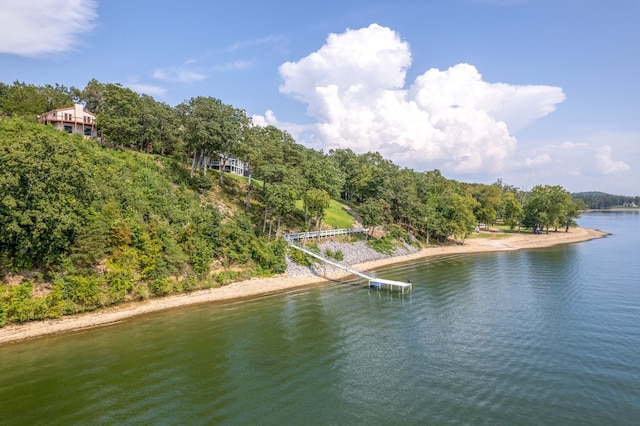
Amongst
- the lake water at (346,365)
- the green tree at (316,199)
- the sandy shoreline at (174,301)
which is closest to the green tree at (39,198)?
the sandy shoreline at (174,301)

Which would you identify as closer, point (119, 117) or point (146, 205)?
point (146, 205)

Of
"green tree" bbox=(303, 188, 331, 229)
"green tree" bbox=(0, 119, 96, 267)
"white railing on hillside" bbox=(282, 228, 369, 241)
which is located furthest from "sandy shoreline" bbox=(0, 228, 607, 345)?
"green tree" bbox=(303, 188, 331, 229)

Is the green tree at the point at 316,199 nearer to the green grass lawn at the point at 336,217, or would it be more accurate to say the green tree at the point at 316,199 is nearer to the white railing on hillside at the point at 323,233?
the white railing on hillside at the point at 323,233

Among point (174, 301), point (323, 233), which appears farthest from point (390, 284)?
point (174, 301)

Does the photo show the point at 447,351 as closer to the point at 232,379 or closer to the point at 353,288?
the point at 232,379

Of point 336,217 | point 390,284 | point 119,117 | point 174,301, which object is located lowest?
point 390,284

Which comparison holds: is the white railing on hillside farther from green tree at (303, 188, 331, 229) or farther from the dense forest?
green tree at (303, 188, 331, 229)

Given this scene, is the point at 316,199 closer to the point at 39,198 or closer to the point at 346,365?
the point at 346,365
